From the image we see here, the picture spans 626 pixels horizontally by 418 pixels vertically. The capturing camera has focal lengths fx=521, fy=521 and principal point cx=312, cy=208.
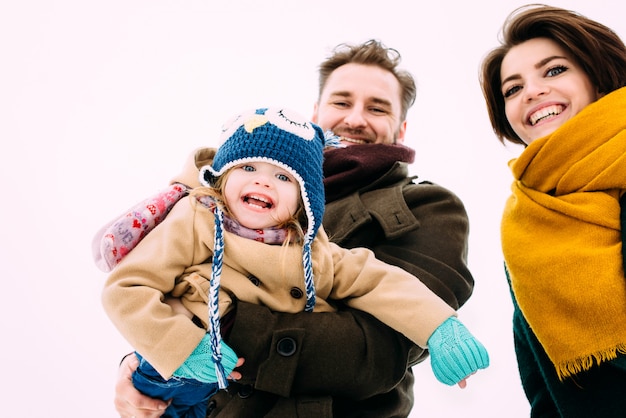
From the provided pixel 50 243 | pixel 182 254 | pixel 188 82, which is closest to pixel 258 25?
pixel 188 82

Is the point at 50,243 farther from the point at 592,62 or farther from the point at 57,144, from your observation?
the point at 592,62

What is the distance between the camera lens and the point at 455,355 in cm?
121

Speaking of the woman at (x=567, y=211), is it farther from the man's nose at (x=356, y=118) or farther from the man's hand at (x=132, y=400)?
the man's hand at (x=132, y=400)

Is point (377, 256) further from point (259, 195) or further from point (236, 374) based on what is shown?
point (236, 374)

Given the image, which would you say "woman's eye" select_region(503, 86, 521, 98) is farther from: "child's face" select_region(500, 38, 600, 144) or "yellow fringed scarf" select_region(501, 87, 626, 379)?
"yellow fringed scarf" select_region(501, 87, 626, 379)

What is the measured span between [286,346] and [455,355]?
398 mm

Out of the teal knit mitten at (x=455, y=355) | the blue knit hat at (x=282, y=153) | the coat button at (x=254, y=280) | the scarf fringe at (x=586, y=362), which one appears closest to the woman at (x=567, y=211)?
the scarf fringe at (x=586, y=362)

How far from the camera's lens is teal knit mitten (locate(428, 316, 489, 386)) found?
1202mm

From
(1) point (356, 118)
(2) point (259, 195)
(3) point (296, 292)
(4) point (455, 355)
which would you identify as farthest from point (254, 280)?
(1) point (356, 118)

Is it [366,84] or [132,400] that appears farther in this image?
[366,84]

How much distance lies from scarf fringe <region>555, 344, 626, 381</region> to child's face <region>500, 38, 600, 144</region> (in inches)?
28.9

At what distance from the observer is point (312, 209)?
1.43m

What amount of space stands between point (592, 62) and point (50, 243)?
3574 millimetres

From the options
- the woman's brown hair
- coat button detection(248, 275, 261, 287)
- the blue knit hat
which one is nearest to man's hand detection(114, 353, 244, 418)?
coat button detection(248, 275, 261, 287)
